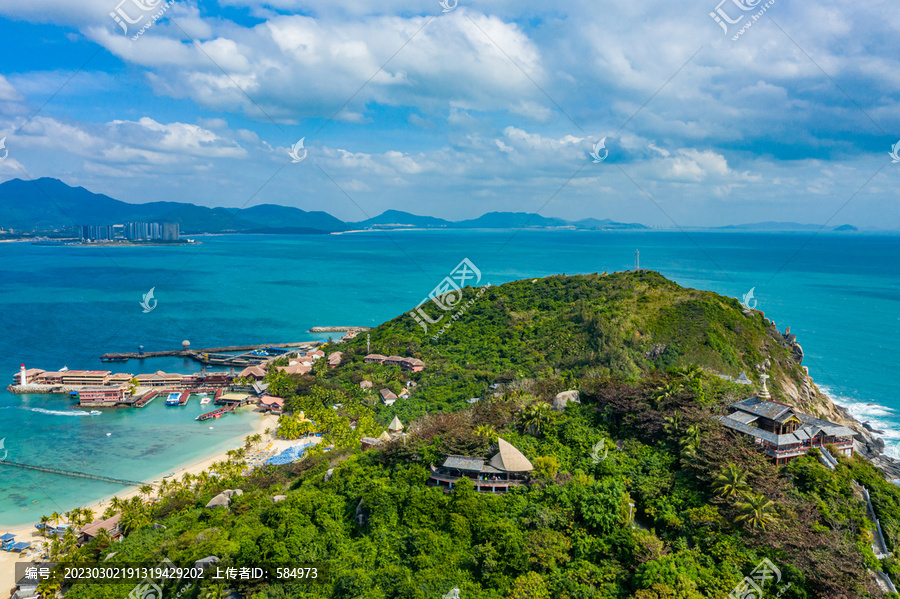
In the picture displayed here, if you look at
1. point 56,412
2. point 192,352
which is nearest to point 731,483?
point 56,412

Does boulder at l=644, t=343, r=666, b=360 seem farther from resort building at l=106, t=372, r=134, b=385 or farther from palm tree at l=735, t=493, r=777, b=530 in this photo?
resort building at l=106, t=372, r=134, b=385

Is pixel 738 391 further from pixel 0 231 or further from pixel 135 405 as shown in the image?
pixel 0 231

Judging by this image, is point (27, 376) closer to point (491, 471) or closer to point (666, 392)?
point (491, 471)

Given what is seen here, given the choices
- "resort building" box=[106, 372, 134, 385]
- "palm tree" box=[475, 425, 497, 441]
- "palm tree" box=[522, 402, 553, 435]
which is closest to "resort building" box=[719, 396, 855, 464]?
"palm tree" box=[522, 402, 553, 435]

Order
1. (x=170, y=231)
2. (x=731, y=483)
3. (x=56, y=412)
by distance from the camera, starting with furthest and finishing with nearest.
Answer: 1. (x=170, y=231)
2. (x=56, y=412)
3. (x=731, y=483)

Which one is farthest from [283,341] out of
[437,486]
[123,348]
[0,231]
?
[0,231]

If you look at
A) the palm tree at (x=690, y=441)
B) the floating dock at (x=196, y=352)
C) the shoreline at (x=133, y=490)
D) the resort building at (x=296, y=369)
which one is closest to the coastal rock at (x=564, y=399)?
the palm tree at (x=690, y=441)
